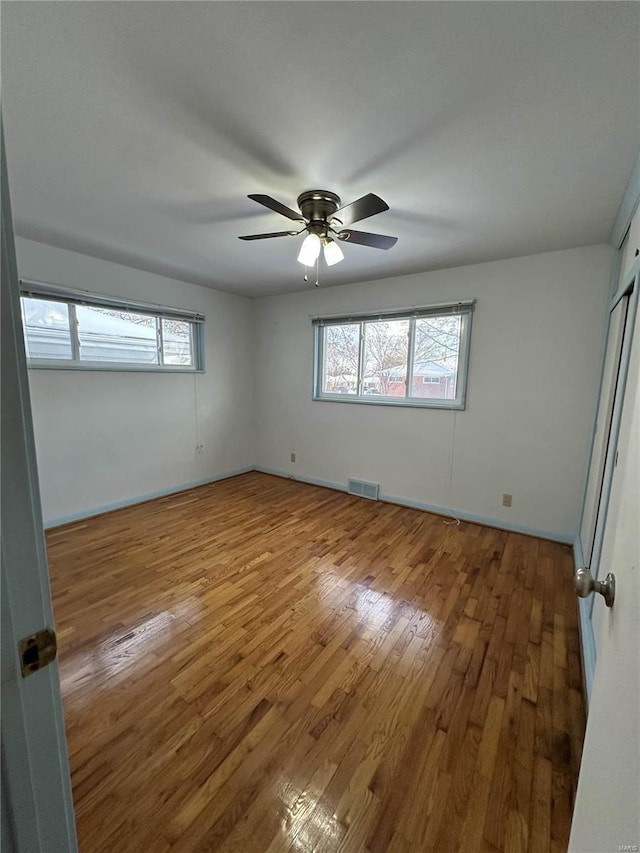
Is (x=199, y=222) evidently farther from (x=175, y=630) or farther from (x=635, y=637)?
(x=635, y=637)

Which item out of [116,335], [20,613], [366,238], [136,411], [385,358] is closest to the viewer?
[20,613]

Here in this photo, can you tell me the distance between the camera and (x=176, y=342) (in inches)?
156

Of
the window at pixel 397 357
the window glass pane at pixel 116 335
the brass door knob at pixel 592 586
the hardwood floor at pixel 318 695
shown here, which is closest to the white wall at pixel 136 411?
the window glass pane at pixel 116 335

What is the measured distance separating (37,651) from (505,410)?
132 inches

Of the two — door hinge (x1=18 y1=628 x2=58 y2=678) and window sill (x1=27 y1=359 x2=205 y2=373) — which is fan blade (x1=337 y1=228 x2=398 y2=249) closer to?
door hinge (x1=18 y1=628 x2=58 y2=678)

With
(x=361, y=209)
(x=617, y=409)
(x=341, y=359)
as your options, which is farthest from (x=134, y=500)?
(x=617, y=409)

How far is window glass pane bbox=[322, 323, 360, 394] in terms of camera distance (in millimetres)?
4012

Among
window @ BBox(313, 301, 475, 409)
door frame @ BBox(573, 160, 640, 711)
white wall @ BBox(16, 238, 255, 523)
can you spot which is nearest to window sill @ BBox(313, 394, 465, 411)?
window @ BBox(313, 301, 475, 409)

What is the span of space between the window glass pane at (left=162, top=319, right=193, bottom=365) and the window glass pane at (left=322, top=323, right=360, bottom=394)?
1628 millimetres

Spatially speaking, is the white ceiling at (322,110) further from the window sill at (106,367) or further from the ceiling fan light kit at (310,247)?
the window sill at (106,367)

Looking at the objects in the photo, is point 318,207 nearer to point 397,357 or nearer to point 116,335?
point 397,357

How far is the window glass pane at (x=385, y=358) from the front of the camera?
3.65 meters

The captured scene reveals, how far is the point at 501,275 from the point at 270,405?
10.1 ft

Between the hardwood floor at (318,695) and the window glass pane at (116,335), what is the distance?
5.82ft
